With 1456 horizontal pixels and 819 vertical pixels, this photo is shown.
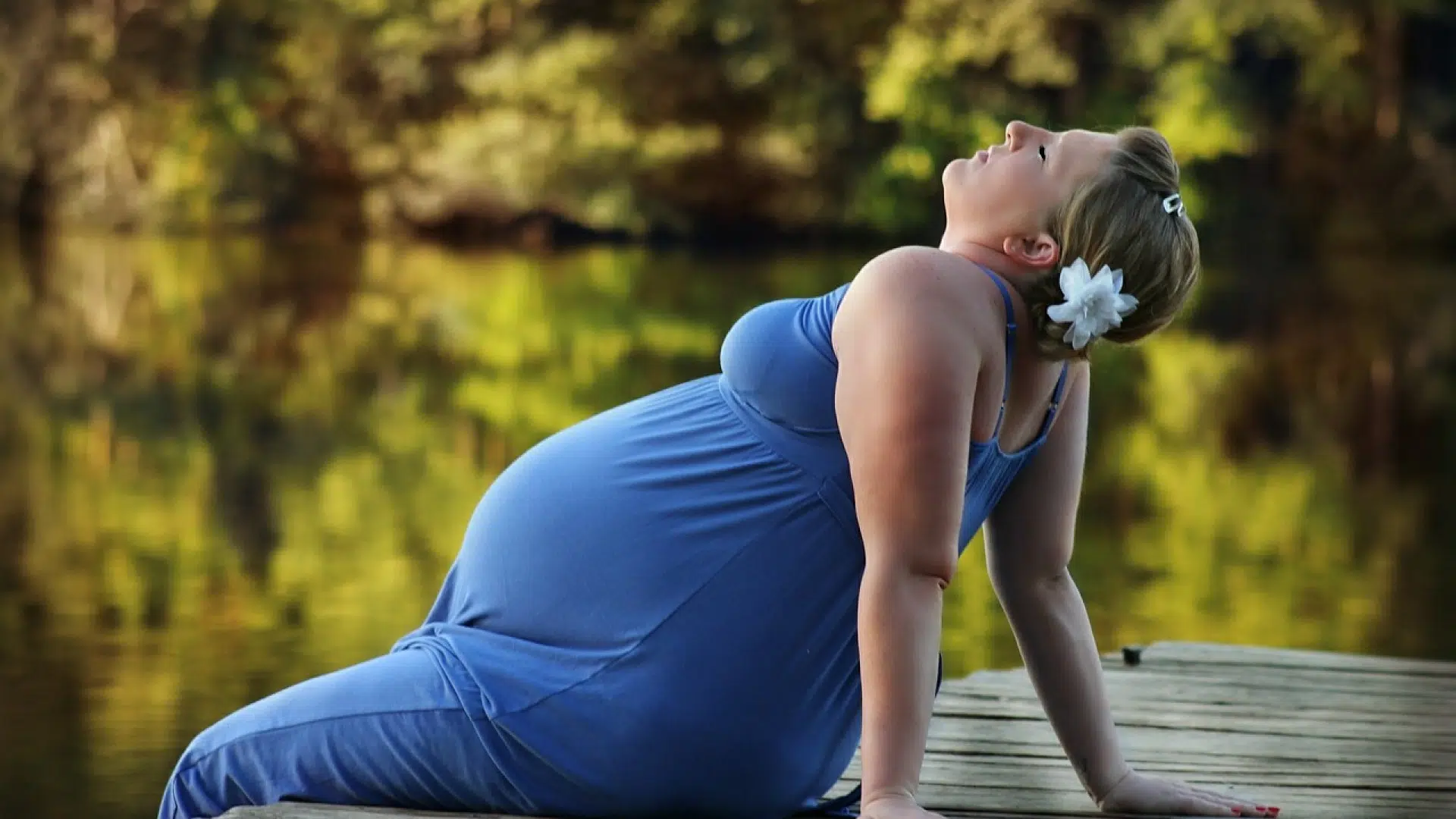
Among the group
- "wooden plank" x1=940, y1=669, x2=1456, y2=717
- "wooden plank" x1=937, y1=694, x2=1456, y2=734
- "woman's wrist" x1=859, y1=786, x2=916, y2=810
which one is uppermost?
"wooden plank" x1=940, y1=669, x2=1456, y2=717

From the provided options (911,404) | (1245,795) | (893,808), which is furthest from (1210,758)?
(911,404)

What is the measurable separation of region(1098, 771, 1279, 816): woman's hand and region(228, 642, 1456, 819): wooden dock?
0.04 m

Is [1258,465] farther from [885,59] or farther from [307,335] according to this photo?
[885,59]

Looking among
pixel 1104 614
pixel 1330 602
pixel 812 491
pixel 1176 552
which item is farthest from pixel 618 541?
pixel 1176 552

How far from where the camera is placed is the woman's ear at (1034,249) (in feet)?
5.44

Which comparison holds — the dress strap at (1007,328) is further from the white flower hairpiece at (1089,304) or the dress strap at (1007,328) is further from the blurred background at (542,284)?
the blurred background at (542,284)

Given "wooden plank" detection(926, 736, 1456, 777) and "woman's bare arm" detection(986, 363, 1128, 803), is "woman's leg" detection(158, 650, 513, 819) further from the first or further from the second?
"wooden plank" detection(926, 736, 1456, 777)

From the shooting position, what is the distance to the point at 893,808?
158 centimetres

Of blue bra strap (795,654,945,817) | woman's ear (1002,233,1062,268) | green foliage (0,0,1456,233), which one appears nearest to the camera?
woman's ear (1002,233,1062,268)

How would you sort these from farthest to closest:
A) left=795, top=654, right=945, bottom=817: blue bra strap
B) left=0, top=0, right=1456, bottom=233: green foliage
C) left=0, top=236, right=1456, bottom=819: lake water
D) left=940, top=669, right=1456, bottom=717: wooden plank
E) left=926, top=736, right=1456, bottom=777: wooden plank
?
1. left=0, top=0, right=1456, bottom=233: green foliage
2. left=0, top=236, right=1456, bottom=819: lake water
3. left=940, top=669, right=1456, bottom=717: wooden plank
4. left=926, top=736, right=1456, bottom=777: wooden plank
5. left=795, top=654, right=945, bottom=817: blue bra strap

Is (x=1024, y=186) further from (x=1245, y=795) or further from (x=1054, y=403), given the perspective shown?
(x=1245, y=795)

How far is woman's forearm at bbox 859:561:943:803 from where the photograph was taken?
5.18 feet

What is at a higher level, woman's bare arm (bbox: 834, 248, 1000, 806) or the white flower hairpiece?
the white flower hairpiece

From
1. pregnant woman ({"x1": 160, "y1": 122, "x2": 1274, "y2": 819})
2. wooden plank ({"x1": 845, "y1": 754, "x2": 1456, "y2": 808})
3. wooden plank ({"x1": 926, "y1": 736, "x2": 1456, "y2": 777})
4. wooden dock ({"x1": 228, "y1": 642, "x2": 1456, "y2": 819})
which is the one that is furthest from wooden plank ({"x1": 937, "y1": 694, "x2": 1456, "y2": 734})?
pregnant woman ({"x1": 160, "y1": 122, "x2": 1274, "y2": 819})
